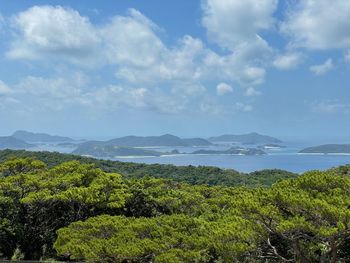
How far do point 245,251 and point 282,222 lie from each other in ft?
4.20

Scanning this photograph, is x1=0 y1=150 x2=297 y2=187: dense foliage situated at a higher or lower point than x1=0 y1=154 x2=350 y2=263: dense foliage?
lower

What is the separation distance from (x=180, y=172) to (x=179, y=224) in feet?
233

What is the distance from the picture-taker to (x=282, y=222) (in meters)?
9.23

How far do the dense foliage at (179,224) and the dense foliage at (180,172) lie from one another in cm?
5057

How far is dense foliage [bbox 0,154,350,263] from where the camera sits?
9578mm

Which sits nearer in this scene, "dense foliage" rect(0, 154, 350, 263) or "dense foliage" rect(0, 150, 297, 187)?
"dense foliage" rect(0, 154, 350, 263)

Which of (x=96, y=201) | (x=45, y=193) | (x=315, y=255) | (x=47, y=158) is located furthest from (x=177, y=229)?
(x=47, y=158)

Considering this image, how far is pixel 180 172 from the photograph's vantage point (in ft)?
274

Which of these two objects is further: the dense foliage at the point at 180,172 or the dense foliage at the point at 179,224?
the dense foliage at the point at 180,172

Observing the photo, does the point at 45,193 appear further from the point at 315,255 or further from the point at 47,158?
the point at 47,158

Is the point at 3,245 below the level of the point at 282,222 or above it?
below

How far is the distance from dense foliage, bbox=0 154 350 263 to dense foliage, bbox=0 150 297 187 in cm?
5057

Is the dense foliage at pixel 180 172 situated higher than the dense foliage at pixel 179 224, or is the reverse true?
the dense foliage at pixel 179 224

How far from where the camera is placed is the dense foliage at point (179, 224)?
31.4ft
